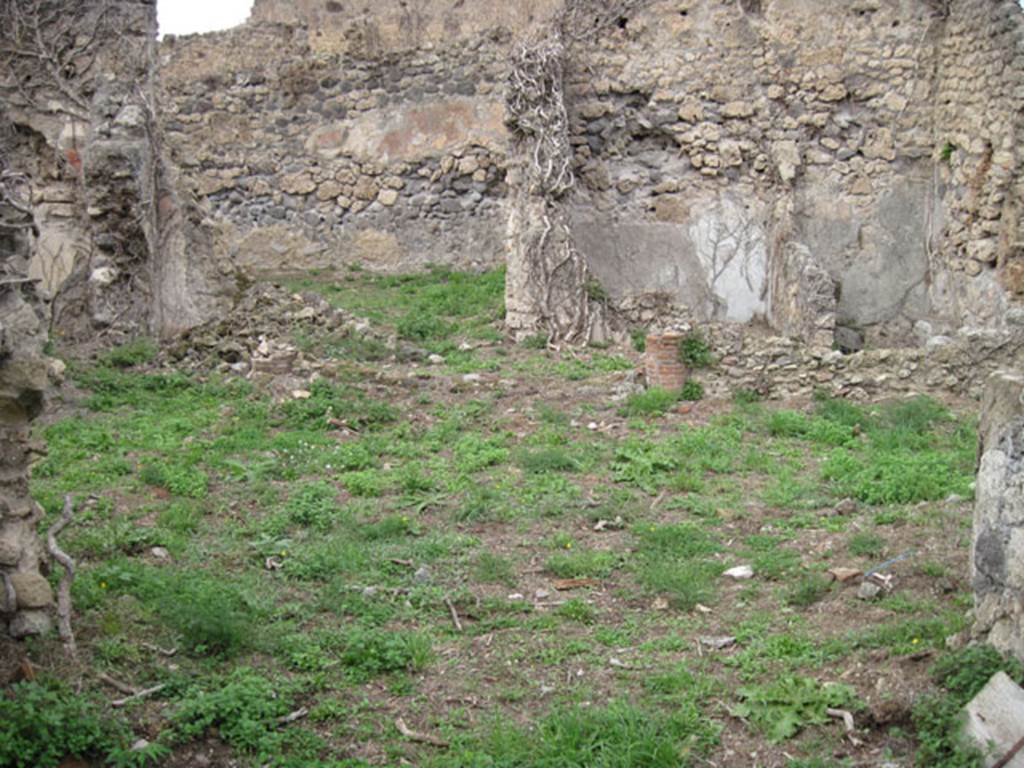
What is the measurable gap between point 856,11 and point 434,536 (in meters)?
9.42

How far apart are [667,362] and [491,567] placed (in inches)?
163

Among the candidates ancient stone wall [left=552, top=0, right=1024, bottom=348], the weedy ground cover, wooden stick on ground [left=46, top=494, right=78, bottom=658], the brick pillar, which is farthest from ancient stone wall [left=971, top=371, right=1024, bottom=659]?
ancient stone wall [left=552, top=0, right=1024, bottom=348]

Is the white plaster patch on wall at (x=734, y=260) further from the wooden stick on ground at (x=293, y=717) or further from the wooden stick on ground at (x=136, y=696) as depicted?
the wooden stick on ground at (x=136, y=696)

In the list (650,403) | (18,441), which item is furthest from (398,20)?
(18,441)

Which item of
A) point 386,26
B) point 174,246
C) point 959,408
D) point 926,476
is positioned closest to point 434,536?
point 926,476

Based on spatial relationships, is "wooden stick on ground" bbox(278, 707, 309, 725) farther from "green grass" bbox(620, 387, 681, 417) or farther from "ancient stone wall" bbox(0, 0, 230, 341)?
"ancient stone wall" bbox(0, 0, 230, 341)

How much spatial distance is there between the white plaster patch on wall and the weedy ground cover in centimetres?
342

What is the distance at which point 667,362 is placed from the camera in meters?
10.6

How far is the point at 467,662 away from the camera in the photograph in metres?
5.87

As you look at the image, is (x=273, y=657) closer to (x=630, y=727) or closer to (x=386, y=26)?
(x=630, y=727)

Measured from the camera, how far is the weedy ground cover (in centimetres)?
506

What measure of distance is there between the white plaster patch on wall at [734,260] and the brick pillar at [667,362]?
3.52m

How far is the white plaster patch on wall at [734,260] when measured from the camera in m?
14.0

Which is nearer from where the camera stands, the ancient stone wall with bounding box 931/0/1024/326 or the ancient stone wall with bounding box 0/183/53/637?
the ancient stone wall with bounding box 0/183/53/637
